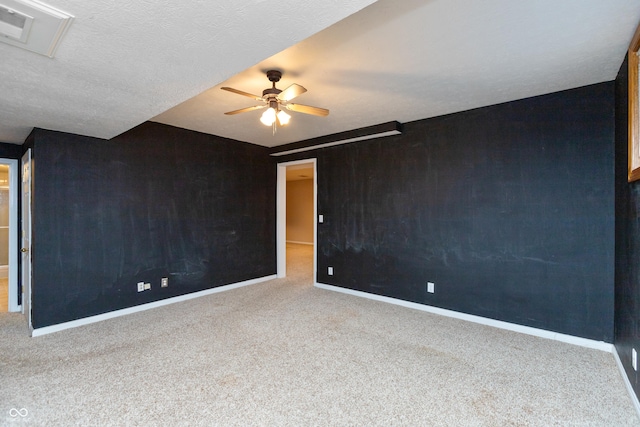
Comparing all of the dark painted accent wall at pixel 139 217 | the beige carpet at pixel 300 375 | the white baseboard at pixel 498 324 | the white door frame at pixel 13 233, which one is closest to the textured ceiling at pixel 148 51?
the dark painted accent wall at pixel 139 217

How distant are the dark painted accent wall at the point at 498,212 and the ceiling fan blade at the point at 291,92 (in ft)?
7.02

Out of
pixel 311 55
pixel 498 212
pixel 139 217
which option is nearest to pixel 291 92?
pixel 311 55

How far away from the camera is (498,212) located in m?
3.39

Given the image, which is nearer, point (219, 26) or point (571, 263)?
point (219, 26)

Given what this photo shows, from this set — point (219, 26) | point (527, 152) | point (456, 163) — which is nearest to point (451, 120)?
point (456, 163)

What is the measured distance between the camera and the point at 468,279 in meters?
3.60

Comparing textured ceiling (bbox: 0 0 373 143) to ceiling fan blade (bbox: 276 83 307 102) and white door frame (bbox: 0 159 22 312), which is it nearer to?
ceiling fan blade (bbox: 276 83 307 102)

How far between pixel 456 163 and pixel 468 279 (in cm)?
141

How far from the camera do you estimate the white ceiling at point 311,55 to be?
1373 mm

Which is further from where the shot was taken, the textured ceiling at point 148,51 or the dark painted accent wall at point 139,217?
the dark painted accent wall at point 139,217

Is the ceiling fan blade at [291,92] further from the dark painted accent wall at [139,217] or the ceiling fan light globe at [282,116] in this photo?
the dark painted accent wall at [139,217]

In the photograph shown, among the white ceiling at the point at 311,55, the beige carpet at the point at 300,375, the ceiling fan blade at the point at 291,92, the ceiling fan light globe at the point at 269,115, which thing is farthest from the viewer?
the ceiling fan light globe at the point at 269,115

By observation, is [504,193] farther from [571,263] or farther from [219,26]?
[219,26]

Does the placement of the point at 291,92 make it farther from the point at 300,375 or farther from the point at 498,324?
the point at 498,324
